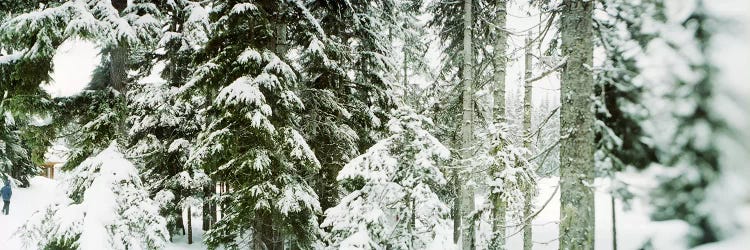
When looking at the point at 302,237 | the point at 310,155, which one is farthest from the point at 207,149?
the point at 302,237

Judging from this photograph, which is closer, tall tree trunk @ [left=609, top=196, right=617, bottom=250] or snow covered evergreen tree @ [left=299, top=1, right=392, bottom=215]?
tall tree trunk @ [left=609, top=196, right=617, bottom=250]

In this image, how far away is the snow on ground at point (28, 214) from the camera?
14899 millimetres

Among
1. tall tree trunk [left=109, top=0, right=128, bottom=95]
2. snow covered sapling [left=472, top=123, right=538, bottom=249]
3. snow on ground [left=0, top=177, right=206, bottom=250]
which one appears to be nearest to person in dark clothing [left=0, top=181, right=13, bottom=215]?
snow on ground [left=0, top=177, right=206, bottom=250]

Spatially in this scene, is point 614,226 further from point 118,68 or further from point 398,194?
point 118,68

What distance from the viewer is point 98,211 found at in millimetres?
7539

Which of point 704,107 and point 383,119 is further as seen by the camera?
point 383,119

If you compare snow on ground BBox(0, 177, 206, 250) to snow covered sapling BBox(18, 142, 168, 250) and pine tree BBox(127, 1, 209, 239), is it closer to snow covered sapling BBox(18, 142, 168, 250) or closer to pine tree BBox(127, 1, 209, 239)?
snow covered sapling BBox(18, 142, 168, 250)

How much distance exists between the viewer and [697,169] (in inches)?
58.3

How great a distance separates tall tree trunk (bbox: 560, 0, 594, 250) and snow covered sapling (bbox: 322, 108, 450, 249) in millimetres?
3624

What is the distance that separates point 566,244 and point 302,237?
6.99 meters

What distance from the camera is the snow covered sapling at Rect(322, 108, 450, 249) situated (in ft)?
23.3

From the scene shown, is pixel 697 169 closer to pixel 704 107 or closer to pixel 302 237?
pixel 704 107

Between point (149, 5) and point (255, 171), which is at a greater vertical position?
point (149, 5)

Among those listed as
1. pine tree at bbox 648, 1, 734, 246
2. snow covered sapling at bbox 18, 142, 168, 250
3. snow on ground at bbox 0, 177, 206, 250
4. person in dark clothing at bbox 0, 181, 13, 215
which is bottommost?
snow on ground at bbox 0, 177, 206, 250
